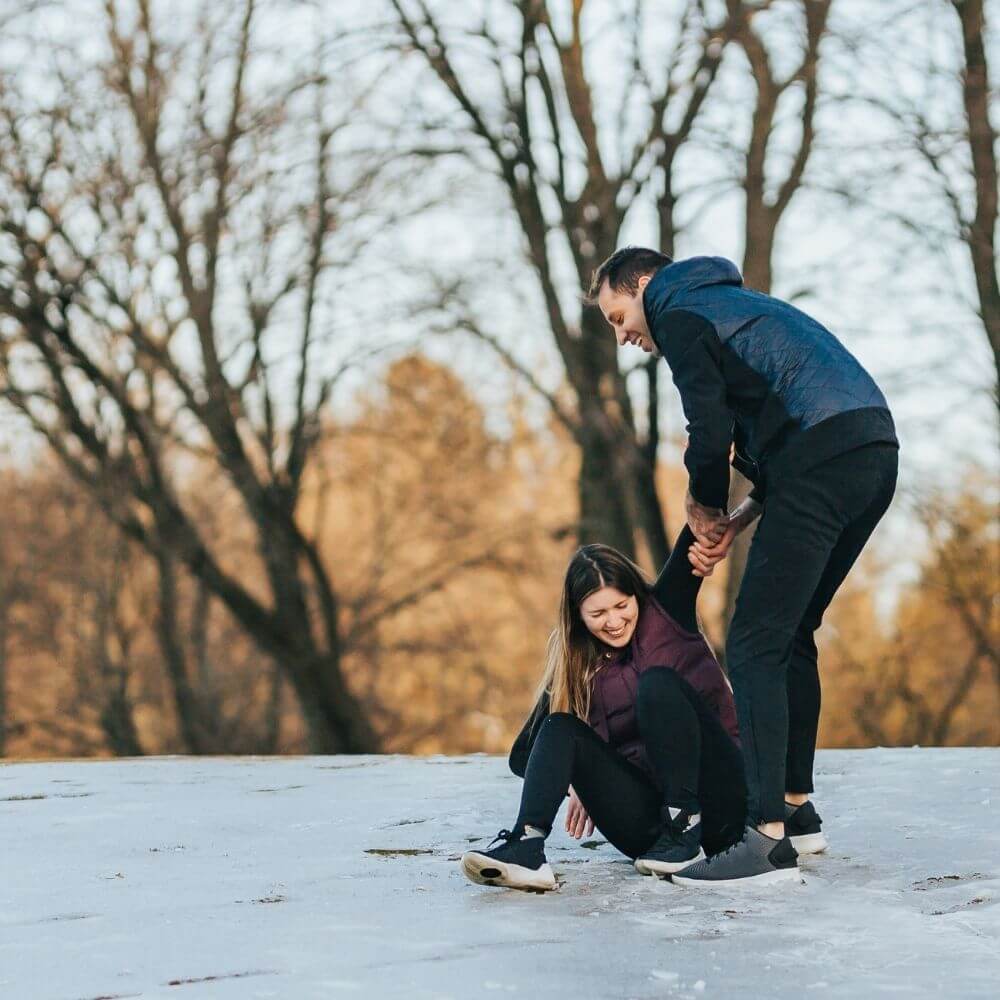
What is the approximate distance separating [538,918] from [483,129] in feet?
34.4

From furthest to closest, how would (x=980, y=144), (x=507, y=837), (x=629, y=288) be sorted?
(x=980, y=144)
(x=629, y=288)
(x=507, y=837)

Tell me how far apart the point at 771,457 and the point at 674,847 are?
964 millimetres

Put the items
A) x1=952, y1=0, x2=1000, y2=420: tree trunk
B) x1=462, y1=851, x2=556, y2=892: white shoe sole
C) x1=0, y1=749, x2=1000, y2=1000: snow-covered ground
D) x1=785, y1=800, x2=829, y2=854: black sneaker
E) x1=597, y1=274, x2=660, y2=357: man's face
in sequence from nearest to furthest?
x1=0, y1=749, x2=1000, y2=1000: snow-covered ground, x1=462, y1=851, x2=556, y2=892: white shoe sole, x1=597, y1=274, x2=660, y2=357: man's face, x1=785, y1=800, x2=829, y2=854: black sneaker, x1=952, y1=0, x2=1000, y2=420: tree trunk

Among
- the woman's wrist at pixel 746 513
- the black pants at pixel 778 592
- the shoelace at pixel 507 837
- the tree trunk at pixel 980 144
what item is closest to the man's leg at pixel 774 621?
the black pants at pixel 778 592

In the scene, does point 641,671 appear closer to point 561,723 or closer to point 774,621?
point 561,723

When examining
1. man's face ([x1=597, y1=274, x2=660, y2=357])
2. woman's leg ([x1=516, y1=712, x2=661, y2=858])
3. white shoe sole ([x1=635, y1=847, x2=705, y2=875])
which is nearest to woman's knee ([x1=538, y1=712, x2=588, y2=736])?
woman's leg ([x1=516, y1=712, x2=661, y2=858])

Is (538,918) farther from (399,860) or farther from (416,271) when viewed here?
(416,271)

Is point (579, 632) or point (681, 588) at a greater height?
point (681, 588)

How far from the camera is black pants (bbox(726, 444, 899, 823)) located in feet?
12.2

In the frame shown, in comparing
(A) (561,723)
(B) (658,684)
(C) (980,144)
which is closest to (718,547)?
(B) (658,684)

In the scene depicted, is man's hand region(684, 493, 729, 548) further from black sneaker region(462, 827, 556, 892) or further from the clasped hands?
black sneaker region(462, 827, 556, 892)

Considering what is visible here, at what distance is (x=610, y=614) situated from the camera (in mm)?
4000

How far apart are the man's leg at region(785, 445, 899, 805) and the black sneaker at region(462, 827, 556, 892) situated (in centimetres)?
73

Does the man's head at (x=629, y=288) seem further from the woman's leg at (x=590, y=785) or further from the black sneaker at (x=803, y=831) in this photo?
the black sneaker at (x=803, y=831)
